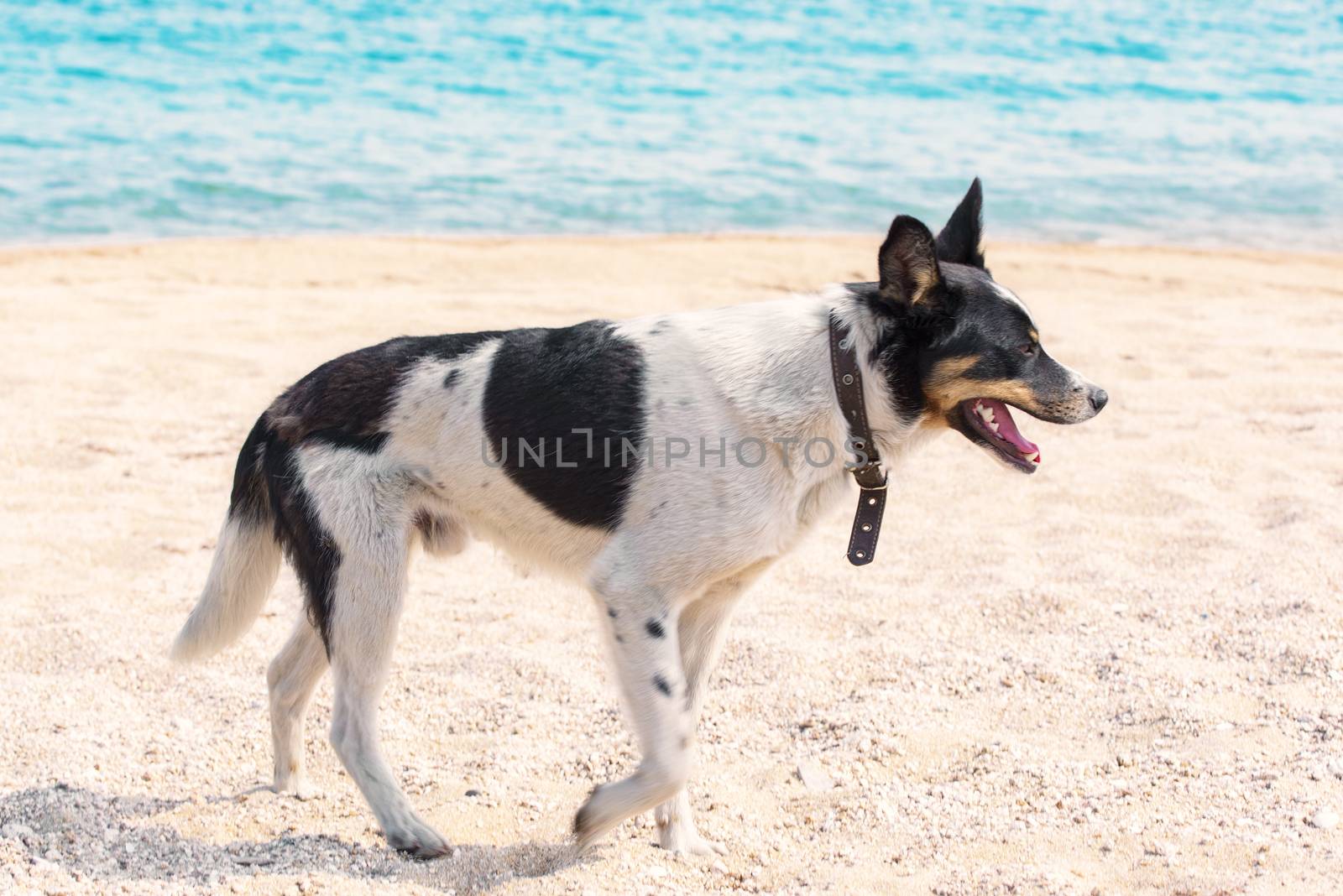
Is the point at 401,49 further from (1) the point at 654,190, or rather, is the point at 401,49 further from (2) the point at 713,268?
(2) the point at 713,268

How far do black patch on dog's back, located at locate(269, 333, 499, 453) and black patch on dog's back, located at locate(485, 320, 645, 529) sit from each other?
0.79 feet

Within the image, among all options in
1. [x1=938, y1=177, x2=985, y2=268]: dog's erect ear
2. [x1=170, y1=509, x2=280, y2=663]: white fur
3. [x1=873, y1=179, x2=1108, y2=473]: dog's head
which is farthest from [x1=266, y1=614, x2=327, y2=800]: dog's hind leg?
[x1=938, y1=177, x2=985, y2=268]: dog's erect ear

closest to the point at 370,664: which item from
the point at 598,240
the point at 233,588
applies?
the point at 233,588

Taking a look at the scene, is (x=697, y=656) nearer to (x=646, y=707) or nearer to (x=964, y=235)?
(x=646, y=707)

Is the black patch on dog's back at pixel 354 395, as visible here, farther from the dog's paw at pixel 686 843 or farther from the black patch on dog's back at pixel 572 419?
the dog's paw at pixel 686 843

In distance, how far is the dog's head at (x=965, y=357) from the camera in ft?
9.44

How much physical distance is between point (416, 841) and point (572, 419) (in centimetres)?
112

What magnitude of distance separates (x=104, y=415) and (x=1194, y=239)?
33.4 ft

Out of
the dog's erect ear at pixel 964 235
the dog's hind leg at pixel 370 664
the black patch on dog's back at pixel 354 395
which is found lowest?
the dog's hind leg at pixel 370 664

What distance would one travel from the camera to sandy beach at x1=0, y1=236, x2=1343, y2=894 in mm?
3025

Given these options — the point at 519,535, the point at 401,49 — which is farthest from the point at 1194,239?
the point at 401,49

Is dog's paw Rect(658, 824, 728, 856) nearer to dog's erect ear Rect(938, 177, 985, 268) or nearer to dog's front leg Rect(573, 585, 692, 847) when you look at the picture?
dog's front leg Rect(573, 585, 692, 847)

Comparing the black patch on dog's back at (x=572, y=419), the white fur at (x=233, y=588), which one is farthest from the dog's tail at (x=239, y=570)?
the black patch on dog's back at (x=572, y=419)

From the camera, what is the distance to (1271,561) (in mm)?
4598
